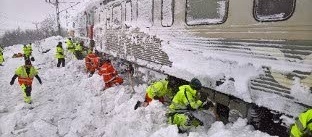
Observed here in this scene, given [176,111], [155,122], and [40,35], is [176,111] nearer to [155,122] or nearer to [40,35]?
[155,122]

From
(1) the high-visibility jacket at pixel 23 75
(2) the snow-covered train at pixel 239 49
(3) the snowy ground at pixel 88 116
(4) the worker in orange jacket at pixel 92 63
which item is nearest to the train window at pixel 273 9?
(2) the snow-covered train at pixel 239 49

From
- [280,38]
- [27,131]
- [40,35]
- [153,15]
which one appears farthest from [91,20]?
[40,35]

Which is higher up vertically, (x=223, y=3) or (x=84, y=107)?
(x=223, y=3)

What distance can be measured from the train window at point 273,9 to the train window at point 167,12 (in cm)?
312

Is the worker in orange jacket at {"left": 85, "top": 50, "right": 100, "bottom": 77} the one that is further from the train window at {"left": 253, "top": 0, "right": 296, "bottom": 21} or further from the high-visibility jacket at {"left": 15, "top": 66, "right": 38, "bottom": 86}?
the train window at {"left": 253, "top": 0, "right": 296, "bottom": 21}

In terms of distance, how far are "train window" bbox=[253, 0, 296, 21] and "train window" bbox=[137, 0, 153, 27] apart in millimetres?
4718

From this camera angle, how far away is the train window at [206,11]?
652 cm

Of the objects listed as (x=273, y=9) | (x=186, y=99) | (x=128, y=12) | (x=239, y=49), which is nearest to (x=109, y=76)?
(x=128, y=12)

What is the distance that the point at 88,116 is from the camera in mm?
8906

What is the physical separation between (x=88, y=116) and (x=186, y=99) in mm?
3139

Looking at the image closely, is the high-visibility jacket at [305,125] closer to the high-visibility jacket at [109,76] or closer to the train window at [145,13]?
the train window at [145,13]

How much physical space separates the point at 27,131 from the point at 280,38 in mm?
5587

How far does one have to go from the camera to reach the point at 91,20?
21359 mm

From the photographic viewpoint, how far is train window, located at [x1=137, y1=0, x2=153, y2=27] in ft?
33.2
